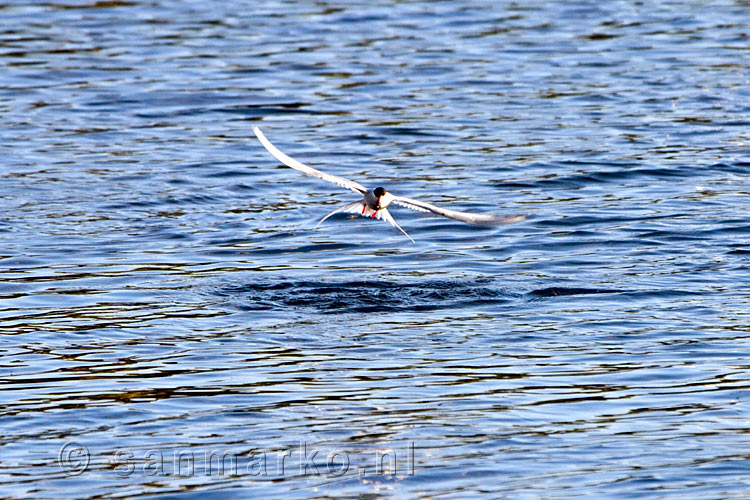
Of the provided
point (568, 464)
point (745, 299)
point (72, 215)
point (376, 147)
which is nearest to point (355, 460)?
point (568, 464)

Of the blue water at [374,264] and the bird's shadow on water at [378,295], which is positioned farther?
the bird's shadow on water at [378,295]

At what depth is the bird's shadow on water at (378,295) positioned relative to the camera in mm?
10656

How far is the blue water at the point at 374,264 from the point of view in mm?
7543

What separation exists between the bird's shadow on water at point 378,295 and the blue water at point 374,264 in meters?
0.04

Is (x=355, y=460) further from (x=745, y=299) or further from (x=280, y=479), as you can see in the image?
(x=745, y=299)

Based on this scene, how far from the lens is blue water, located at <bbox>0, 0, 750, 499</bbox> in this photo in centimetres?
754

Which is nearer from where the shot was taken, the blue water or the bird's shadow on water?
the blue water

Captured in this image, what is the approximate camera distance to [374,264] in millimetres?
12148

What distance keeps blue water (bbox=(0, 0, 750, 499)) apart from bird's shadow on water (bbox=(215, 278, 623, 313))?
0.12ft

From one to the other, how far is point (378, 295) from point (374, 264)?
1.21 m

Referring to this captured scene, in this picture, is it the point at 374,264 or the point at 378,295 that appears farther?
the point at 374,264

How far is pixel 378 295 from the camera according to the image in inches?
432

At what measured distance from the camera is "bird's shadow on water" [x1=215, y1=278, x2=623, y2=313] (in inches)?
420

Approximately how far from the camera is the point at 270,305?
35.0 ft
